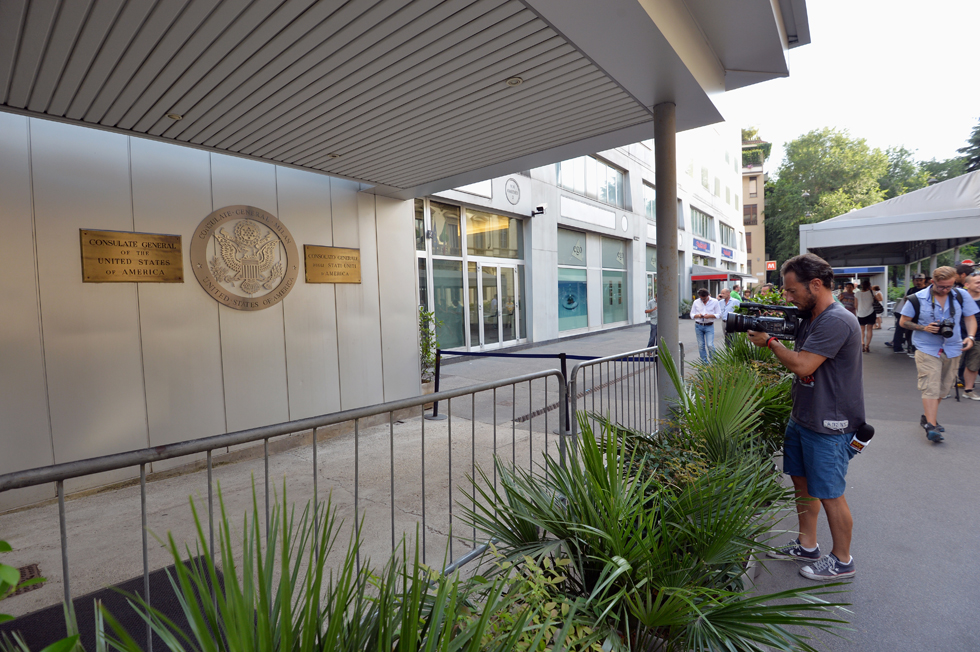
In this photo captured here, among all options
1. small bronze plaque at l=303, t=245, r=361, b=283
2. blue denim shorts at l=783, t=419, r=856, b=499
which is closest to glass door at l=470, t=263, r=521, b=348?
small bronze plaque at l=303, t=245, r=361, b=283

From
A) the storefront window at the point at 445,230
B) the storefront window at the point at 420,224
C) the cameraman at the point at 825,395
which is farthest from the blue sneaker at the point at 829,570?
the storefront window at the point at 445,230

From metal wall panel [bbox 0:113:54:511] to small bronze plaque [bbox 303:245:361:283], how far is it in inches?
102

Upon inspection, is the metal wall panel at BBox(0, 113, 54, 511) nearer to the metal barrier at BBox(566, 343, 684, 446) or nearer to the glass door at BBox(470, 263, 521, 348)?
the metal barrier at BBox(566, 343, 684, 446)

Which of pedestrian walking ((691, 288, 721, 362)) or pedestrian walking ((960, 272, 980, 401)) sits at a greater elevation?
pedestrian walking ((691, 288, 721, 362))

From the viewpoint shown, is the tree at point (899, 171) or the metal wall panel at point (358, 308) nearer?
the metal wall panel at point (358, 308)

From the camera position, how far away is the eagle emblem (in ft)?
17.9

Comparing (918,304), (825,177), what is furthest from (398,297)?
(825,177)

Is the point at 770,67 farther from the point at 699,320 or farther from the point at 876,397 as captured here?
the point at 699,320

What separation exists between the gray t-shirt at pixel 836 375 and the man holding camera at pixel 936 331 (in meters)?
3.57

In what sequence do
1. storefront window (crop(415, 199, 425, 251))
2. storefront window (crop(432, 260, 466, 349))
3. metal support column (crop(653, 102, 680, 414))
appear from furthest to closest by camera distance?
storefront window (crop(432, 260, 466, 349))
storefront window (crop(415, 199, 425, 251))
metal support column (crop(653, 102, 680, 414))

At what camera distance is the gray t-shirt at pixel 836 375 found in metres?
3.01

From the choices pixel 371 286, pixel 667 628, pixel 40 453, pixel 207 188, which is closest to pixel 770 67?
pixel 667 628

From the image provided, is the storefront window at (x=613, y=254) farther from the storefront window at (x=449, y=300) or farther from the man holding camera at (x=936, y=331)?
the man holding camera at (x=936, y=331)

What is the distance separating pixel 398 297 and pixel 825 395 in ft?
18.1
